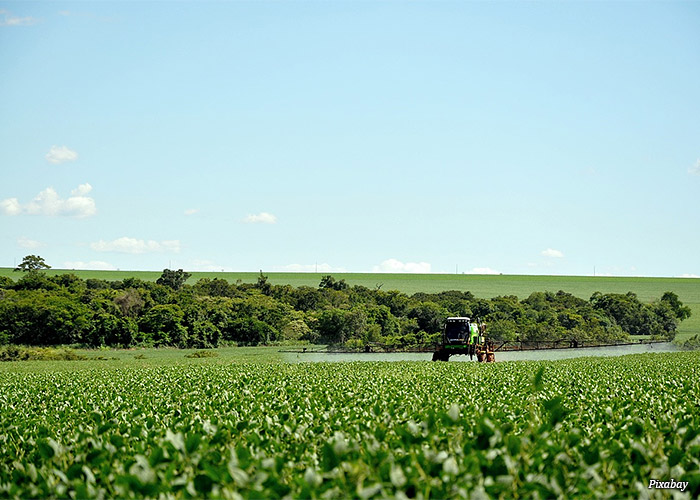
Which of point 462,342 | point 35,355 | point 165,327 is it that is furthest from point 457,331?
point 165,327

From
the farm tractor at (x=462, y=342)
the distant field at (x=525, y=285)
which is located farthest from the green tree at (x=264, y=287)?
the farm tractor at (x=462, y=342)

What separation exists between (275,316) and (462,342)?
42933 mm

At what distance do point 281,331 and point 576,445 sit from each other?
80611mm

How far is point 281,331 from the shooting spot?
3391 inches

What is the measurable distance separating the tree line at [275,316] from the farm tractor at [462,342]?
2671 centimetres

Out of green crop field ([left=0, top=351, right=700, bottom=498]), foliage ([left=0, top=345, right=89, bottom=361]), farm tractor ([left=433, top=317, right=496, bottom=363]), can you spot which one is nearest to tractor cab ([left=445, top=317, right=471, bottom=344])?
farm tractor ([left=433, top=317, right=496, bottom=363])

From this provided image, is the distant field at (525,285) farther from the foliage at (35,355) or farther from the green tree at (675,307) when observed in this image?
the foliage at (35,355)

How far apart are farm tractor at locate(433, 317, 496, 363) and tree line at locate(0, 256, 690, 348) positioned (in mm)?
26706

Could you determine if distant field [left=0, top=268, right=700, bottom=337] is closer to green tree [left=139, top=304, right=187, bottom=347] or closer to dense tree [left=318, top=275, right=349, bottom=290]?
dense tree [left=318, top=275, right=349, bottom=290]

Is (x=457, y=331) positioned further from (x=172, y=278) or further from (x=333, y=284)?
(x=172, y=278)

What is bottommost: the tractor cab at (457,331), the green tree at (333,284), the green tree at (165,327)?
the green tree at (165,327)

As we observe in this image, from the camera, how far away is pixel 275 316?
86.8 m

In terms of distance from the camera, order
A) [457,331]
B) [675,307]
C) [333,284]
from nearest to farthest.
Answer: [457,331] → [675,307] → [333,284]

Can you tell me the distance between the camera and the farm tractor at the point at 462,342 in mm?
46938
